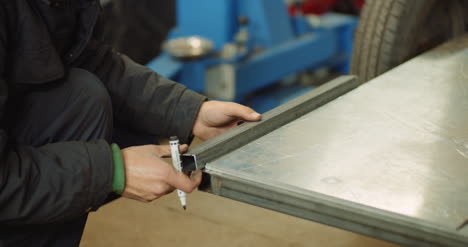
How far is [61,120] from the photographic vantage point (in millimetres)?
1280

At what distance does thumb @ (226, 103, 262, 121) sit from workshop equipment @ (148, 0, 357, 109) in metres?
1.17

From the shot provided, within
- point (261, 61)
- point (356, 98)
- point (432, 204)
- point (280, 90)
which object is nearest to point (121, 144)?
point (356, 98)

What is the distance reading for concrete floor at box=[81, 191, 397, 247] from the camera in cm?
199

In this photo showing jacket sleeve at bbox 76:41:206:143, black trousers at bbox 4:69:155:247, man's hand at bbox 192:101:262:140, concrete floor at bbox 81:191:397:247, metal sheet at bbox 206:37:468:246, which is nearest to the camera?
metal sheet at bbox 206:37:468:246

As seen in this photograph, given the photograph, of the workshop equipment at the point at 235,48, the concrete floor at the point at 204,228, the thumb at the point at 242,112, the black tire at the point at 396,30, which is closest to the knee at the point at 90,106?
the thumb at the point at 242,112

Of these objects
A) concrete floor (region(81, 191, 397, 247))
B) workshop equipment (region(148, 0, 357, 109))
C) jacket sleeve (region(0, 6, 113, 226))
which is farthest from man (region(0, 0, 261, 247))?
workshop equipment (region(148, 0, 357, 109))

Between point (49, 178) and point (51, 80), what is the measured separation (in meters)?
0.26

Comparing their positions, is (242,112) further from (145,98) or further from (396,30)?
(396,30)

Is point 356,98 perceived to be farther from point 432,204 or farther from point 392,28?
point 392,28

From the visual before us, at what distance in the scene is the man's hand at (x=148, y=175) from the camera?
1121 mm

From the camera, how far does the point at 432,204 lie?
946 millimetres

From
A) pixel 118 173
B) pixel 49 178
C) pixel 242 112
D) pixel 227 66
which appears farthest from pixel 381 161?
pixel 227 66

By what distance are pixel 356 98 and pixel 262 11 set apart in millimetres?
1507

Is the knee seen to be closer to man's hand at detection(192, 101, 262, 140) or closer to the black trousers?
the black trousers
